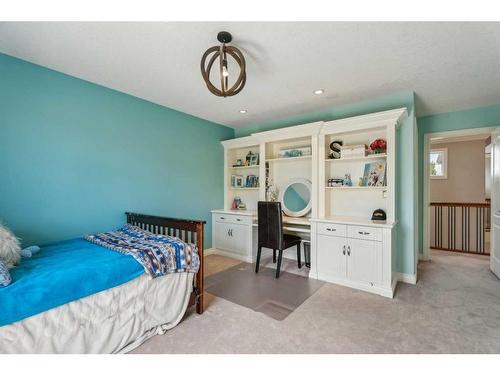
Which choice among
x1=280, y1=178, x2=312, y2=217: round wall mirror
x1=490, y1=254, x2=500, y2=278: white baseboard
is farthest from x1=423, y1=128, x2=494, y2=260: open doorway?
x1=280, y1=178, x2=312, y2=217: round wall mirror

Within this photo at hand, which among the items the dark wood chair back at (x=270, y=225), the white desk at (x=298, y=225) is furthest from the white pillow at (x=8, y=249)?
the white desk at (x=298, y=225)

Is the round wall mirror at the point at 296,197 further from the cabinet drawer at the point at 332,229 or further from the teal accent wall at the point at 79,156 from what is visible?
the teal accent wall at the point at 79,156

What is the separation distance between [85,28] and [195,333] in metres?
2.49

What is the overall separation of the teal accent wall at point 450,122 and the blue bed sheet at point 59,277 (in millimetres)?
4377

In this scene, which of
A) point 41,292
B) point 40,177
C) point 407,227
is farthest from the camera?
point 407,227

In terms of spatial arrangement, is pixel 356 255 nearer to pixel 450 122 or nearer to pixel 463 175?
pixel 450 122

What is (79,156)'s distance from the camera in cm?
260

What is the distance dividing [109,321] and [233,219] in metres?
2.47

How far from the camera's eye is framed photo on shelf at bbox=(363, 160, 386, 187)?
10.0 feet

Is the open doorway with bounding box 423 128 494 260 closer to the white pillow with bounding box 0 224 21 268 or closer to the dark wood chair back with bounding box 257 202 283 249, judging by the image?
the dark wood chair back with bounding box 257 202 283 249

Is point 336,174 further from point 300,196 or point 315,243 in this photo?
point 315,243

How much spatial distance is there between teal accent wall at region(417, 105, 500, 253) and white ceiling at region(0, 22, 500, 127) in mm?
274

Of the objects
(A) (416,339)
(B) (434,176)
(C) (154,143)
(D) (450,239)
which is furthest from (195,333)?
(B) (434,176)

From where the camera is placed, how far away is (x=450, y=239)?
17.5 feet
